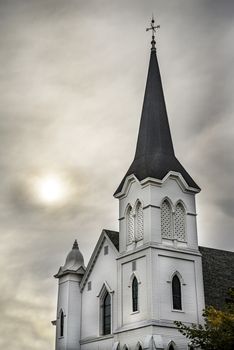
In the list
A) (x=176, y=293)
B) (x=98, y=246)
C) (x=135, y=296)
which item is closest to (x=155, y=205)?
(x=176, y=293)

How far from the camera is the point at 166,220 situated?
44.7 m

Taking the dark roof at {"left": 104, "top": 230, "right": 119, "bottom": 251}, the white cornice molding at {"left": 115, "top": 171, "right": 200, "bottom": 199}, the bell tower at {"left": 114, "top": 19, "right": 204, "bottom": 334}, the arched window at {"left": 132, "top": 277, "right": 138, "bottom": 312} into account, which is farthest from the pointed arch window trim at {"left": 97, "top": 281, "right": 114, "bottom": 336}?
the white cornice molding at {"left": 115, "top": 171, "right": 200, "bottom": 199}

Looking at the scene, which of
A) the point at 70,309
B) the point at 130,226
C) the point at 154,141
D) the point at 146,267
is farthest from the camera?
the point at 70,309

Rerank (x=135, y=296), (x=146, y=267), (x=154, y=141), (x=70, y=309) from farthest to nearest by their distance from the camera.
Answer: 1. (x=70, y=309)
2. (x=154, y=141)
3. (x=135, y=296)
4. (x=146, y=267)

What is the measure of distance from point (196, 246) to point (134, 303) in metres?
6.23

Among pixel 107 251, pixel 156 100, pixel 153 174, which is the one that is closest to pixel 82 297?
pixel 107 251

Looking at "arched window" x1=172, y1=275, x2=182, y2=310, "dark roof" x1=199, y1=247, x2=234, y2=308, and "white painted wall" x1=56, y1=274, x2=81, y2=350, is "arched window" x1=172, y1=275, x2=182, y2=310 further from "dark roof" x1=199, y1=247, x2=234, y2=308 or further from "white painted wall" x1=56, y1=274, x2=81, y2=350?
"white painted wall" x1=56, y1=274, x2=81, y2=350

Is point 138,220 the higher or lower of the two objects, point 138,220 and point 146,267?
the higher

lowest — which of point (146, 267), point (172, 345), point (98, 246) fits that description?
point (172, 345)

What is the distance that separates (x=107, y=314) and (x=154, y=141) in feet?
44.4

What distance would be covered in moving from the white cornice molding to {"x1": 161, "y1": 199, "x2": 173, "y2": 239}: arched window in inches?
62.0

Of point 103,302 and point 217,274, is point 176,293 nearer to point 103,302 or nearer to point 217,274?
point 217,274

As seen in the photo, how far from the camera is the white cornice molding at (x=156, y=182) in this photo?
147 feet

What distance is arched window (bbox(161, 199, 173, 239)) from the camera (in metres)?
44.3
